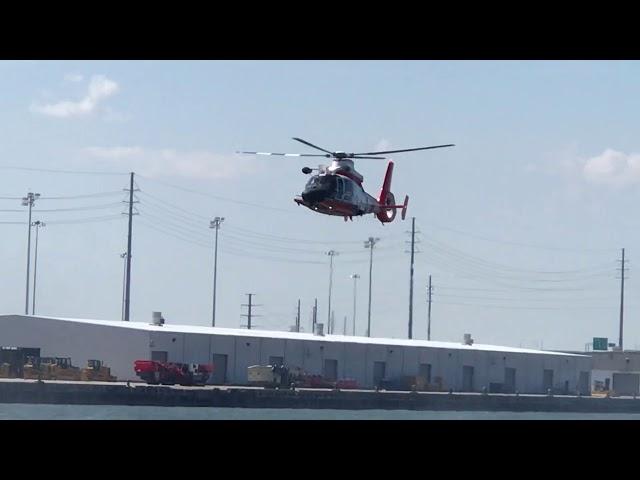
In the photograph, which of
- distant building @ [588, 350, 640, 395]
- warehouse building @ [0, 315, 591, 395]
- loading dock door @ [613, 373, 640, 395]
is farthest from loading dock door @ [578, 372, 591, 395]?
loading dock door @ [613, 373, 640, 395]

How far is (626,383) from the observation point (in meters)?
83.6

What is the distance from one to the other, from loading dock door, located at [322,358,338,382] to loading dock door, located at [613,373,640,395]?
2674 cm

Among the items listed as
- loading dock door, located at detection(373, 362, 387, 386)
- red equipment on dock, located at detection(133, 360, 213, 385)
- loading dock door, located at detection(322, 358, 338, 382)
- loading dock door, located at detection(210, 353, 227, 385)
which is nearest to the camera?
red equipment on dock, located at detection(133, 360, 213, 385)

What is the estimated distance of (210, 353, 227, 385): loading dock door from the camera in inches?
2359

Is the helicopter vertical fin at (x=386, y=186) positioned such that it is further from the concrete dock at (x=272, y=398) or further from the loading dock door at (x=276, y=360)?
the loading dock door at (x=276, y=360)

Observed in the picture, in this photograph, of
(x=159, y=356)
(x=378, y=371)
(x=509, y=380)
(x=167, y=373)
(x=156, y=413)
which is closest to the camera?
(x=156, y=413)

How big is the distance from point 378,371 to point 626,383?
2597 centimetres

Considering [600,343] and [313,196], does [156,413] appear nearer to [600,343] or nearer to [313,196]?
[313,196]

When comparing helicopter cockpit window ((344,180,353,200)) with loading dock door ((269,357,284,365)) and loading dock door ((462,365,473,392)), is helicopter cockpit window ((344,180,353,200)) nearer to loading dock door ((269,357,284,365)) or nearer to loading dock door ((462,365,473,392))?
loading dock door ((269,357,284,365))

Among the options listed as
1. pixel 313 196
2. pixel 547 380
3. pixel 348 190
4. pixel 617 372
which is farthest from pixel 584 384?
pixel 313 196
